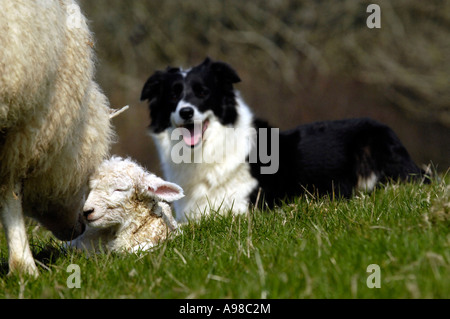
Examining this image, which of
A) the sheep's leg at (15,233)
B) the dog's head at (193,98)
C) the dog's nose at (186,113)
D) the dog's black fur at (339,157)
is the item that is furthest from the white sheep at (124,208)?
the dog's black fur at (339,157)

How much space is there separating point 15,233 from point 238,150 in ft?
10.5

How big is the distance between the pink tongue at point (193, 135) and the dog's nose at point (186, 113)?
8.7 inches

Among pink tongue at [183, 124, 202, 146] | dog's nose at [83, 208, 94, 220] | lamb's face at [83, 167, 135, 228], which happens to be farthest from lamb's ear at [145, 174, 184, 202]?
pink tongue at [183, 124, 202, 146]

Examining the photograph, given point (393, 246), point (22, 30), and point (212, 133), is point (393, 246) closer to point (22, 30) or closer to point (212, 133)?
point (22, 30)

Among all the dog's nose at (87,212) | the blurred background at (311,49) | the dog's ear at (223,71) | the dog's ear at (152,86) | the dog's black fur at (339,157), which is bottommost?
the dog's nose at (87,212)

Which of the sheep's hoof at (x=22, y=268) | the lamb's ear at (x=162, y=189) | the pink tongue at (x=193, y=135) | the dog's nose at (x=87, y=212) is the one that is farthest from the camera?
the pink tongue at (x=193, y=135)

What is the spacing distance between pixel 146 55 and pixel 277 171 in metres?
10.4

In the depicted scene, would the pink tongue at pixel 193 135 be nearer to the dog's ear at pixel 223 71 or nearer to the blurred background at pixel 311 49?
the dog's ear at pixel 223 71

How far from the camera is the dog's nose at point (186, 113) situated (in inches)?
238

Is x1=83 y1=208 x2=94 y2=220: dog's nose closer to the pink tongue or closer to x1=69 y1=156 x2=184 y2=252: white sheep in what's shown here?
x1=69 y1=156 x2=184 y2=252: white sheep

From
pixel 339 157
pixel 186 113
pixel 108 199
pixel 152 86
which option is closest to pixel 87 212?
pixel 108 199

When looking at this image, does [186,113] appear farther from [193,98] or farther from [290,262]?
[290,262]

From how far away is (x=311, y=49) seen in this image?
16031 mm

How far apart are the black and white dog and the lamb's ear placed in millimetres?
1971
